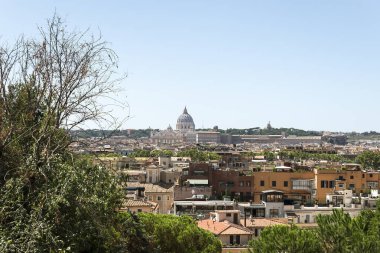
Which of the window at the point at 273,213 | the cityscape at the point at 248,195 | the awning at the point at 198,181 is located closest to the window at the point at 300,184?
the cityscape at the point at 248,195

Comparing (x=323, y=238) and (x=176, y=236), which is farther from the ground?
(x=323, y=238)

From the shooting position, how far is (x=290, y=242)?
48.0 feet

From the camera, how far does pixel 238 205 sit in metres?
36.6

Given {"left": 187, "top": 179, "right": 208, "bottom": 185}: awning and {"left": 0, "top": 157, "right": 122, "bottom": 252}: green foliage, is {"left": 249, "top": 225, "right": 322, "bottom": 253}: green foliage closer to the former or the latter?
{"left": 0, "top": 157, "right": 122, "bottom": 252}: green foliage

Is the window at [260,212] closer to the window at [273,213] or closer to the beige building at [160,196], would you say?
the window at [273,213]

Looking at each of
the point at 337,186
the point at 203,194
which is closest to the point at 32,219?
the point at 203,194

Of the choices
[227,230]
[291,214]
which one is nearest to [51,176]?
[227,230]

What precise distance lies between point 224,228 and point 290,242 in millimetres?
13822

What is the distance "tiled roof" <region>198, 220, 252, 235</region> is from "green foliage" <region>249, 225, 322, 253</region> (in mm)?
12348

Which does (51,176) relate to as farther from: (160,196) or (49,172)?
(160,196)

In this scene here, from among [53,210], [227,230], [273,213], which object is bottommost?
[273,213]

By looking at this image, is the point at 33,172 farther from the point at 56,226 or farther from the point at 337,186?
the point at 337,186

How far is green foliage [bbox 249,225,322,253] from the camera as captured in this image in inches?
575

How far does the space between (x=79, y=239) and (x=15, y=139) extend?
195cm
